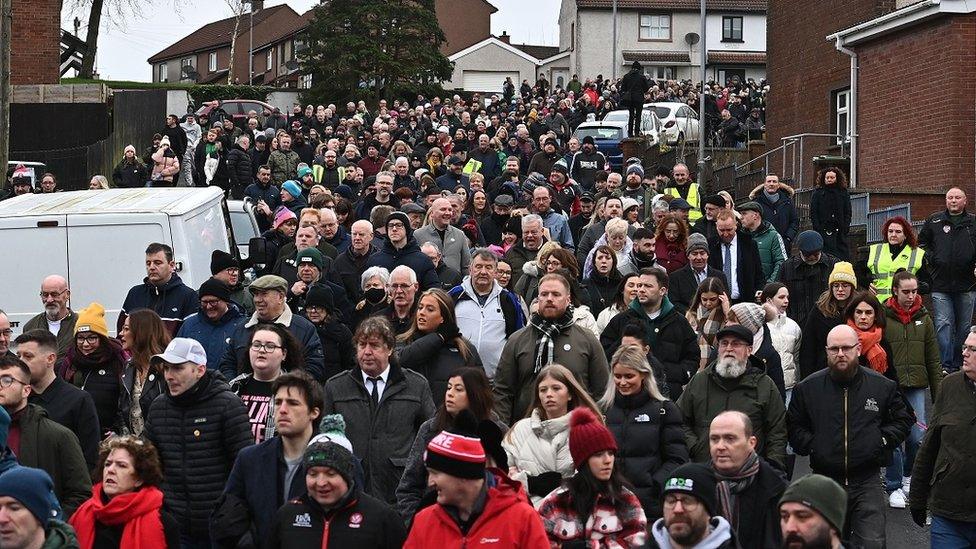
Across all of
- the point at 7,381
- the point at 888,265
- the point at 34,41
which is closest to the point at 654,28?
the point at 34,41

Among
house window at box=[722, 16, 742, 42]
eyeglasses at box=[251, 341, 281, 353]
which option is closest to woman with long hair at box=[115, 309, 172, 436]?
eyeglasses at box=[251, 341, 281, 353]

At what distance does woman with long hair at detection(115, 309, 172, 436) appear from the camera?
10.3 meters

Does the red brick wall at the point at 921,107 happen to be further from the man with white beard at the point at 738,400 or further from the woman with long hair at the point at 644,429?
the woman with long hair at the point at 644,429

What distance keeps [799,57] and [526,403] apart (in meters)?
26.1

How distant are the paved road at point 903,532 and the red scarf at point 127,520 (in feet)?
20.1

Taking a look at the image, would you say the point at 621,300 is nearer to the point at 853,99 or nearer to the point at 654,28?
the point at 853,99

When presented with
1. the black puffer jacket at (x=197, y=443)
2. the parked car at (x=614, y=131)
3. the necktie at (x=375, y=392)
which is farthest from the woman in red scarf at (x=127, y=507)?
the parked car at (x=614, y=131)

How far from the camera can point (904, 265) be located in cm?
1616

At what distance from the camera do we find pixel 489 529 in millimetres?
6852

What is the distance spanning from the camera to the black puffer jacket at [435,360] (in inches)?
415

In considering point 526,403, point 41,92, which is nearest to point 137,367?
point 526,403

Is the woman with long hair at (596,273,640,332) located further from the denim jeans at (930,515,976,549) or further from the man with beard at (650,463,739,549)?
the man with beard at (650,463,739,549)

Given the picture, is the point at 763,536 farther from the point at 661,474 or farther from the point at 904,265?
the point at 904,265

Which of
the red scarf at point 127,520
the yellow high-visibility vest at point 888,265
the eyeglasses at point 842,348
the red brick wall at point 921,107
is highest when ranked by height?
the red brick wall at point 921,107
